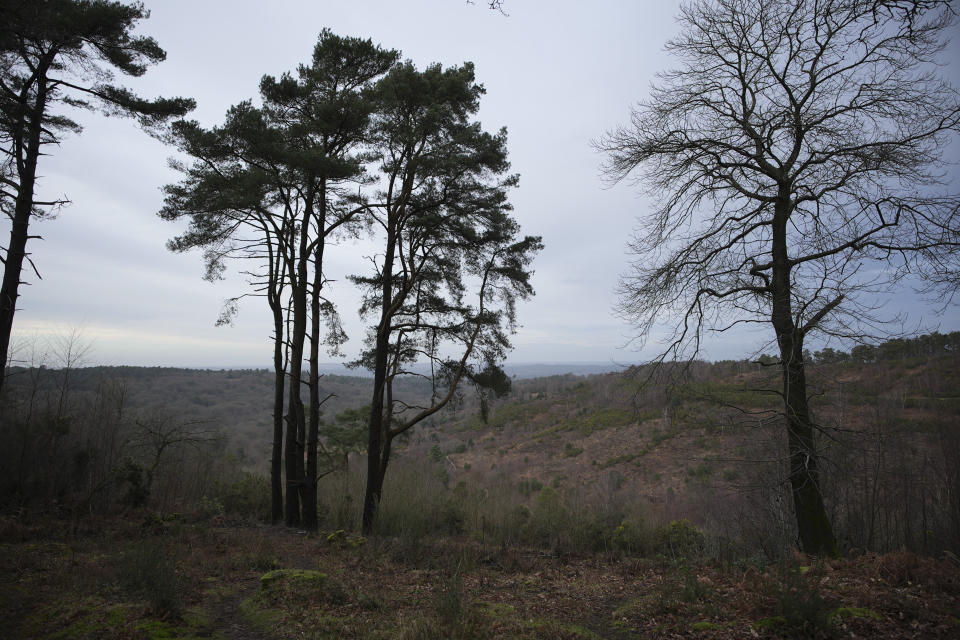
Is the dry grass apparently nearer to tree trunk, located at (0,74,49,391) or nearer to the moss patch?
the moss patch

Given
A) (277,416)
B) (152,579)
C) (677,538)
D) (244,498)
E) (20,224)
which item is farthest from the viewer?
(244,498)

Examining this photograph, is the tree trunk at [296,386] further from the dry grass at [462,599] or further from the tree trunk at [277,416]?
the dry grass at [462,599]

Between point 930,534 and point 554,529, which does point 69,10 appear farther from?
point 930,534

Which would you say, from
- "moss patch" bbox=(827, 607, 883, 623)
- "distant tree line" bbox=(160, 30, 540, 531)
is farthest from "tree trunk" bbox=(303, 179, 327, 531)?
"moss patch" bbox=(827, 607, 883, 623)

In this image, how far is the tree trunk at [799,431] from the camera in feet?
22.0

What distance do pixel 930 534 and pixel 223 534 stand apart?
1648 cm

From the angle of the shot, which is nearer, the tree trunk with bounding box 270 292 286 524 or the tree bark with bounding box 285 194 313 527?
the tree bark with bounding box 285 194 313 527

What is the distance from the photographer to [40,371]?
1215cm

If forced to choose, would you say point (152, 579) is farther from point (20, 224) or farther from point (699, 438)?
point (699, 438)

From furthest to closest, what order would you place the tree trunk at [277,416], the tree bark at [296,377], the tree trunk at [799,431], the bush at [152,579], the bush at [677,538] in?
the tree trunk at [277,416]
the tree bark at [296,377]
the bush at [677,538]
the tree trunk at [799,431]
the bush at [152,579]

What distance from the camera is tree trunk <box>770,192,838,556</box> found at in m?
6.70

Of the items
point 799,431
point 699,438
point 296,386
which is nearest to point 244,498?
point 296,386

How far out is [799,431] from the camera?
6.93 m

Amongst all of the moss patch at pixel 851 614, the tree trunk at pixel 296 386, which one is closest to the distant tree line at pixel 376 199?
the tree trunk at pixel 296 386
